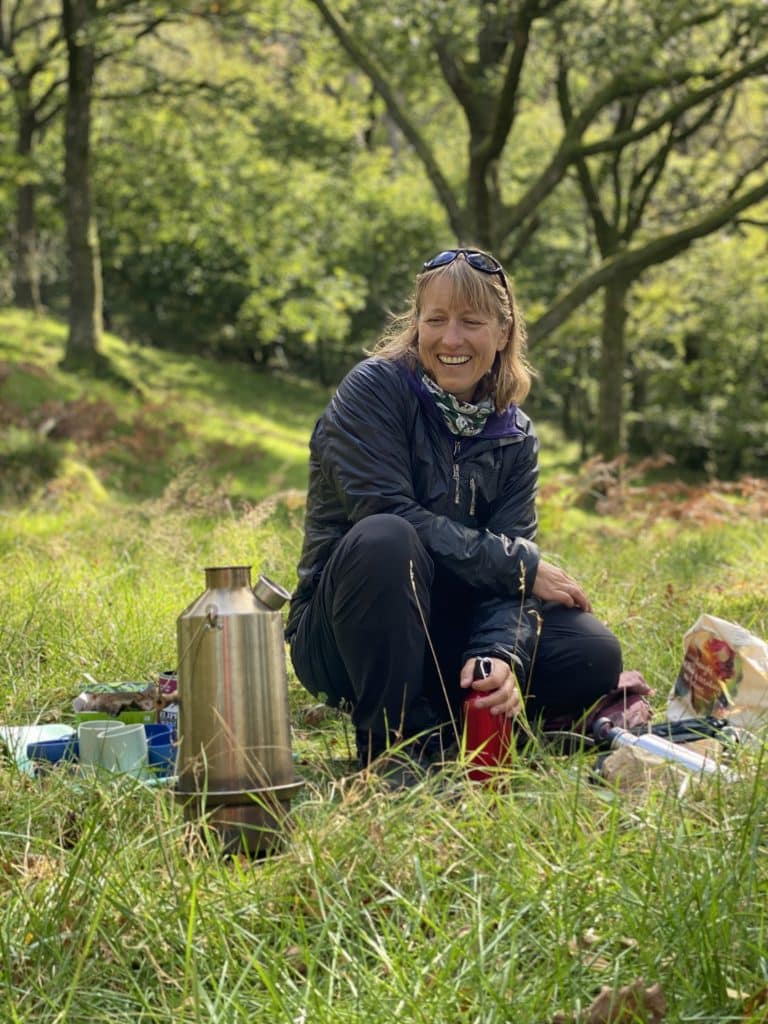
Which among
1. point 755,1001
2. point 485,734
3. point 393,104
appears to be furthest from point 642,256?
point 755,1001

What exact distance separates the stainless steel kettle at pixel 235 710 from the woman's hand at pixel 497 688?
61cm

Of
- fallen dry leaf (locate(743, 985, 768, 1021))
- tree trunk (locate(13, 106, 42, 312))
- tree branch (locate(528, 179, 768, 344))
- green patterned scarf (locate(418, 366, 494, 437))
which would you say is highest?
tree trunk (locate(13, 106, 42, 312))

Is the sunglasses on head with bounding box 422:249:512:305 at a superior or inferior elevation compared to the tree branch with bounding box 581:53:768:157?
inferior

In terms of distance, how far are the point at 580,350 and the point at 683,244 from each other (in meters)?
13.1

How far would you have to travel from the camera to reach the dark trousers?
11.5 feet

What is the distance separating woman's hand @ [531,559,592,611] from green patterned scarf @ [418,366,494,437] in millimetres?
472

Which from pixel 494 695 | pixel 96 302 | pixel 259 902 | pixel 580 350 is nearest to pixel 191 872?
pixel 259 902

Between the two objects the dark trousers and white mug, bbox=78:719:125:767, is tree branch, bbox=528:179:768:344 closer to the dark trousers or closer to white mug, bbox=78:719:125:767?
the dark trousers

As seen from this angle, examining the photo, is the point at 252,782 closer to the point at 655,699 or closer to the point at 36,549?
the point at 655,699

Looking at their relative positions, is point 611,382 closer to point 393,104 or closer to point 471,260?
point 393,104

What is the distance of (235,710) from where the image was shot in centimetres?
289

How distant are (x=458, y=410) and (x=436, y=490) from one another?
26 cm

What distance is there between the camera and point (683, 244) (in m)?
13.1

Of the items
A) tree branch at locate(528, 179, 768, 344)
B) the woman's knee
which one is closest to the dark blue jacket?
the woman's knee
